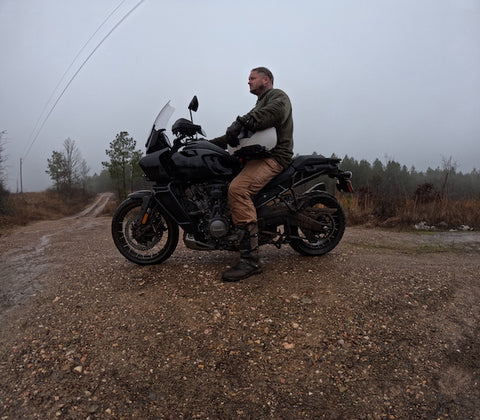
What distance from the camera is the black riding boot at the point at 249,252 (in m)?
3.33

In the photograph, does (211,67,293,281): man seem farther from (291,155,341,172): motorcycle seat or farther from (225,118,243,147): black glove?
(291,155,341,172): motorcycle seat

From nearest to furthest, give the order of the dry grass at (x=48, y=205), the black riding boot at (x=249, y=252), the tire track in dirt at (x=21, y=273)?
the tire track in dirt at (x=21, y=273) → the black riding boot at (x=249, y=252) → the dry grass at (x=48, y=205)

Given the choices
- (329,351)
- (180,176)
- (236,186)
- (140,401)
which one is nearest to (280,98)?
(236,186)

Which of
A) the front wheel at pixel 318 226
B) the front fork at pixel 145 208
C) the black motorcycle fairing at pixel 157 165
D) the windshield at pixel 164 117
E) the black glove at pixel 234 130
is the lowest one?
the front wheel at pixel 318 226

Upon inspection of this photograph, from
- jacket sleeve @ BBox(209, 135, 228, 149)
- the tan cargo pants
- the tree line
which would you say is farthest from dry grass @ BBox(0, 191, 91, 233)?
the tan cargo pants

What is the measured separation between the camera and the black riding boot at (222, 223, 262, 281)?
3.33 metres

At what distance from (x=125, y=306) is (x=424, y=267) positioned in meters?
3.36

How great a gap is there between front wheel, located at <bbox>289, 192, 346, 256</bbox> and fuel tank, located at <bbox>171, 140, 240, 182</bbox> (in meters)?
1.05

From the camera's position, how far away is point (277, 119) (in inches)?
130

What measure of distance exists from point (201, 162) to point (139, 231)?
1127 mm

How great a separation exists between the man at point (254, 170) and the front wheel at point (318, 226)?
0.61 metres

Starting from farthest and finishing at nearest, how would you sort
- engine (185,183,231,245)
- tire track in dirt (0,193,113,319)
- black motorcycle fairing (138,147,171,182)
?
black motorcycle fairing (138,147,171,182), engine (185,183,231,245), tire track in dirt (0,193,113,319)

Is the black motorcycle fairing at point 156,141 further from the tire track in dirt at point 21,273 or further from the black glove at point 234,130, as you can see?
the tire track in dirt at point 21,273

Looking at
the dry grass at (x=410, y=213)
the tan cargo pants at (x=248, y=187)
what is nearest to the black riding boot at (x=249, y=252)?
the tan cargo pants at (x=248, y=187)
